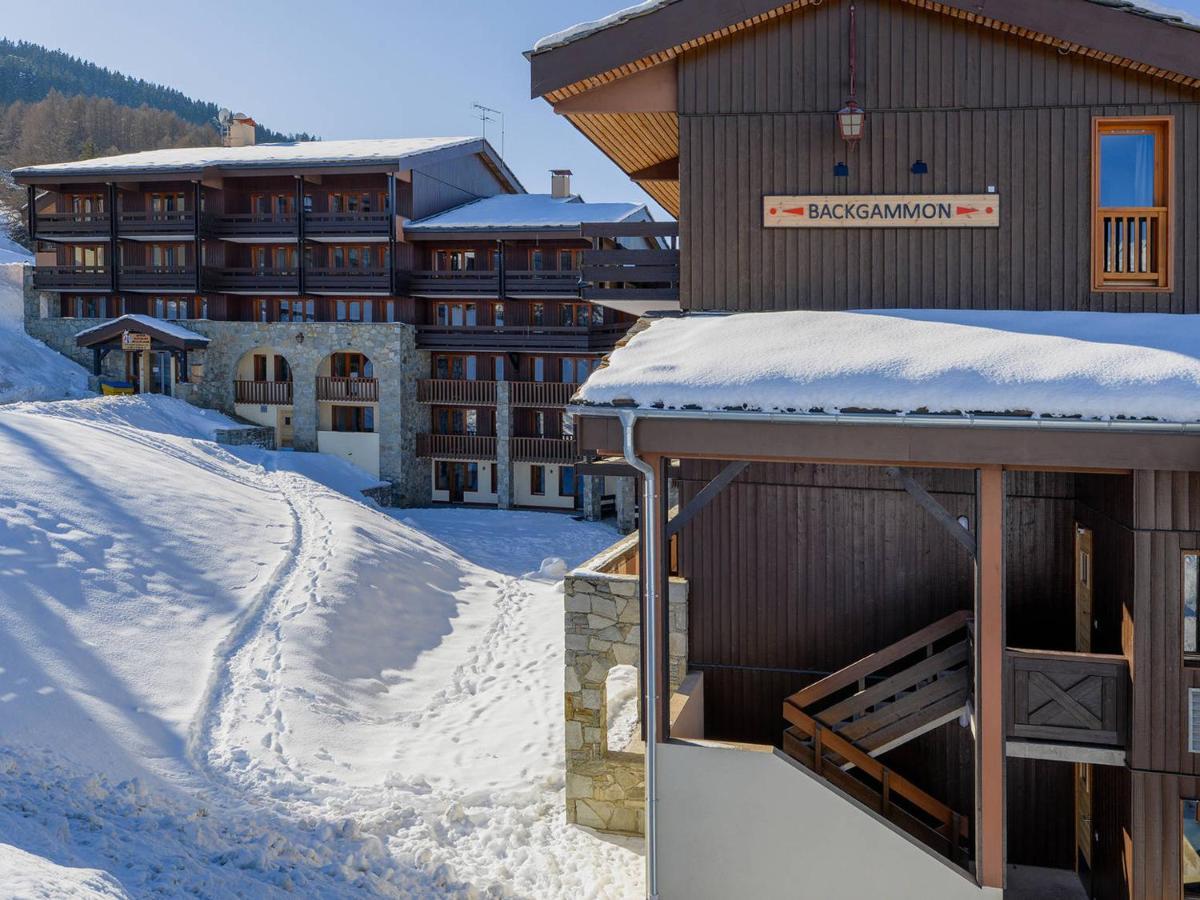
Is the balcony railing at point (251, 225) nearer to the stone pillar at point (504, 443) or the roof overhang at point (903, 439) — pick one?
the stone pillar at point (504, 443)

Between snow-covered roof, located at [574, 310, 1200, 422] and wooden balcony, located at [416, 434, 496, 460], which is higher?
snow-covered roof, located at [574, 310, 1200, 422]

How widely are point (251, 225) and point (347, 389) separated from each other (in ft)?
23.0

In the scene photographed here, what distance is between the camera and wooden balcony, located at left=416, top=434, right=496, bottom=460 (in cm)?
3319

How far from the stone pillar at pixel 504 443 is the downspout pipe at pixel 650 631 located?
24.7 meters

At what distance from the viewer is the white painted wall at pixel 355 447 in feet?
107

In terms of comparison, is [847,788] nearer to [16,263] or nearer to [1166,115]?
[1166,115]

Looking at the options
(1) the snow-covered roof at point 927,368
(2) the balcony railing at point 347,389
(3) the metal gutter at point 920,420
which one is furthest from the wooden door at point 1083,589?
(2) the balcony railing at point 347,389

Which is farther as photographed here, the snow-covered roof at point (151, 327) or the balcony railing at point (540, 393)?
the snow-covered roof at point (151, 327)

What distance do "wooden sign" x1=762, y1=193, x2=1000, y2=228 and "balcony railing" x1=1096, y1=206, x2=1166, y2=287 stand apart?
1.09 metres

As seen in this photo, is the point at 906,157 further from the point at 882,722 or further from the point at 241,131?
the point at 241,131

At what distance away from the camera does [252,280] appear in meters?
34.2

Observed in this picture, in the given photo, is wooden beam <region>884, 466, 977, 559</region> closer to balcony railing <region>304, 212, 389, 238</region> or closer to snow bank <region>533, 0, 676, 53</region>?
snow bank <region>533, 0, 676, 53</region>

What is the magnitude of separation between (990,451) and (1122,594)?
227 cm

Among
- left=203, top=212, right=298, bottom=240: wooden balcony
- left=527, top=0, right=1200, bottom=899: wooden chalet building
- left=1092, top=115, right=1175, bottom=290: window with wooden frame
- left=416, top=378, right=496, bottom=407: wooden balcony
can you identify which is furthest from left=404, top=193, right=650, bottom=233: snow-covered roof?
left=1092, top=115, right=1175, bottom=290: window with wooden frame
